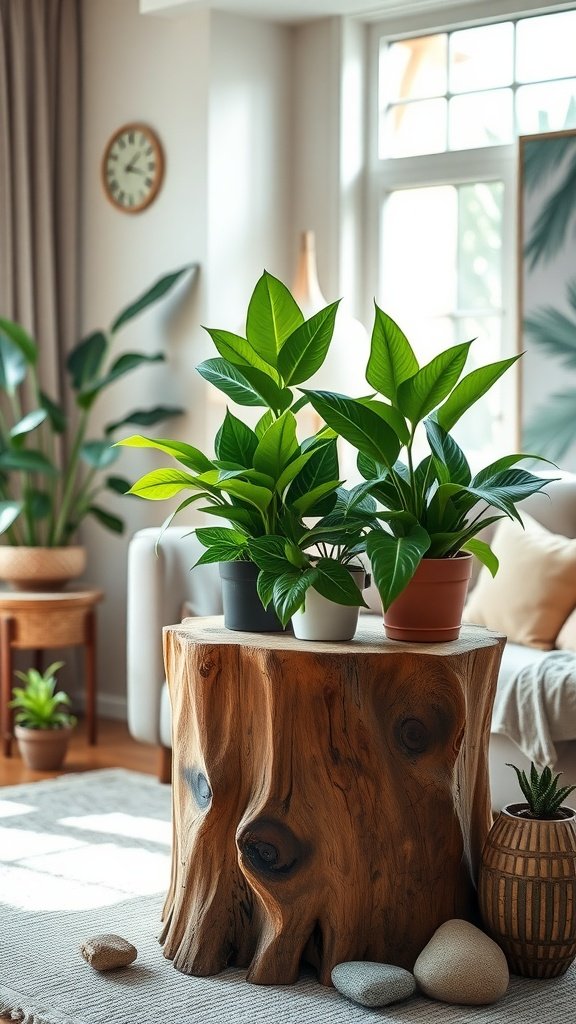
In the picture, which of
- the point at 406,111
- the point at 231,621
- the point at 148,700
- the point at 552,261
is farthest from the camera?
the point at 406,111

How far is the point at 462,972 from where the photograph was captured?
2248mm

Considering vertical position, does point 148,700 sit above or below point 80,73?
below

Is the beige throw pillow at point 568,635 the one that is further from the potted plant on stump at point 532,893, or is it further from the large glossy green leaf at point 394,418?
the large glossy green leaf at point 394,418

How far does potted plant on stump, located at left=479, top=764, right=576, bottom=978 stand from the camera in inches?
91.2

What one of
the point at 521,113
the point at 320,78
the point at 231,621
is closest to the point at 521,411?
the point at 521,113

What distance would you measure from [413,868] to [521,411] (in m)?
2.06

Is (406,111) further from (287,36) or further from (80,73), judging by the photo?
(80,73)

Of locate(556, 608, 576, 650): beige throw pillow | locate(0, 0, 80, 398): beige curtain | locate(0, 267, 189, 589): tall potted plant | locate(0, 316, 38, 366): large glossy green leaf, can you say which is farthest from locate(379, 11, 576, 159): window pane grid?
locate(556, 608, 576, 650): beige throw pillow

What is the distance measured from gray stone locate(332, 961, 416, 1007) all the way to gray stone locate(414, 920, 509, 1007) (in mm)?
36

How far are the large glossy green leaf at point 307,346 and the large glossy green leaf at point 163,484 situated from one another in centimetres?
26

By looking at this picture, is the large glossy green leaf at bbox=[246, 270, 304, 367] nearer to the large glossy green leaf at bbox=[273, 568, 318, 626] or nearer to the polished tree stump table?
the large glossy green leaf at bbox=[273, 568, 318, 626]

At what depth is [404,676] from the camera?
2.32 m

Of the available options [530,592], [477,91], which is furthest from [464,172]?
[530,592]

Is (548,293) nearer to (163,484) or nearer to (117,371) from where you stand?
(117,371)
